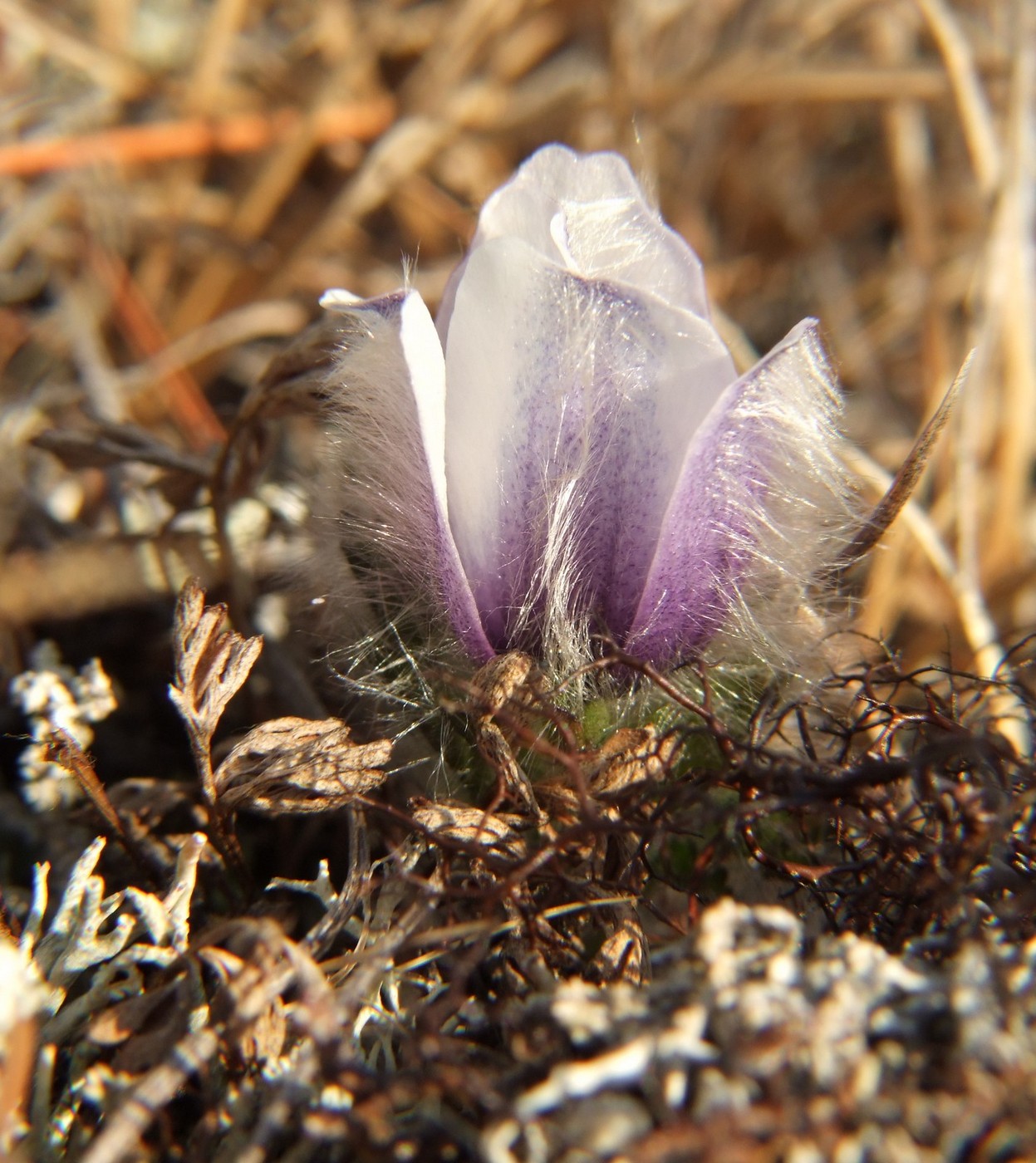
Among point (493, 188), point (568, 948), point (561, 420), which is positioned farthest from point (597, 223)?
point (493, 188)

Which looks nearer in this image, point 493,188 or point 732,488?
point 732,488

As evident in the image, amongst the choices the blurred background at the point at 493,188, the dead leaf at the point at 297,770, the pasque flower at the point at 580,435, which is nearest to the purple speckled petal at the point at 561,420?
the pasque flower at the point at 580,435

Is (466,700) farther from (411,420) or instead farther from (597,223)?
(597,223)

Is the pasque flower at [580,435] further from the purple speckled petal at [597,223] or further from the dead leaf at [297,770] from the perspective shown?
the dead leaf at [297,770]

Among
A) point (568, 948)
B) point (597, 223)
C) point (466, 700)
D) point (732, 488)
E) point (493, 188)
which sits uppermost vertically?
point (493, 188)

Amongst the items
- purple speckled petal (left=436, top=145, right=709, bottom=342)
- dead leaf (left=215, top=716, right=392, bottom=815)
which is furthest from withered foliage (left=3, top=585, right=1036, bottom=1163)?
purple speckled petal (left=436, top=145, right=709, bottom=342)
